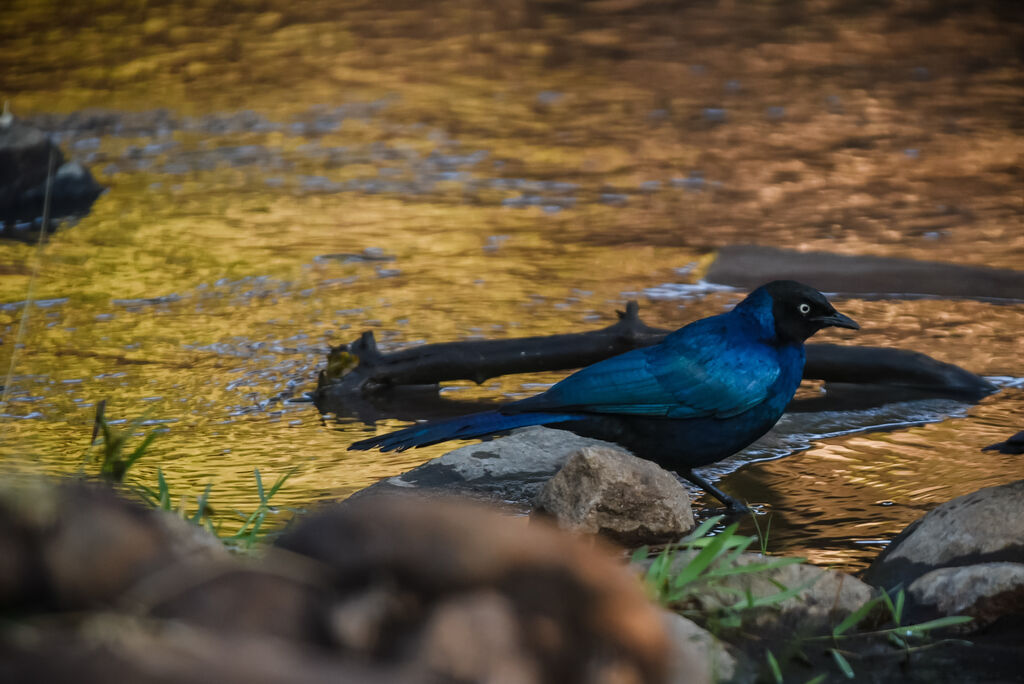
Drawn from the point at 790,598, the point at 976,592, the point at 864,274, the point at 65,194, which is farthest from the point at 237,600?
the point at 65,194

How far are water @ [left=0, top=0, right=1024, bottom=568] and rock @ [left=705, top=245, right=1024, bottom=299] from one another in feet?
0.50

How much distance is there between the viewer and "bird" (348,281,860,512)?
12.3 ft

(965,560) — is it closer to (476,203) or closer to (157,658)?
(157,658)

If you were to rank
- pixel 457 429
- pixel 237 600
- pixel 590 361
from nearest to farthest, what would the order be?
pixel 237 600 < pixel 457 429 < pixel 590 361

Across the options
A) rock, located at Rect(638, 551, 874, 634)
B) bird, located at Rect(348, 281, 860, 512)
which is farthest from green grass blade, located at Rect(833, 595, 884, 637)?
bird, located at Rect(348, 281, 860, 512)

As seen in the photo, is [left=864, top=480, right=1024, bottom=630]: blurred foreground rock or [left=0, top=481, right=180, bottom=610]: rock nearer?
[left=0, top=481, right=180, bottom=610]: rock

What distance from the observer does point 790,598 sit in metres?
2.63

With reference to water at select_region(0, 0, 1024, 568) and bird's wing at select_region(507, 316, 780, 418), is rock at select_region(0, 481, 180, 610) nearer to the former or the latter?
water at select_region(0, 0, 1024, 568)

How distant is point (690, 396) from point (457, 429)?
699mm

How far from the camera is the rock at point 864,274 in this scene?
6.09 metres

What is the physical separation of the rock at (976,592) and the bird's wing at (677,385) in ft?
3.40

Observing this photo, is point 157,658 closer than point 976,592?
Yes

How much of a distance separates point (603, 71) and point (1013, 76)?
3.43m

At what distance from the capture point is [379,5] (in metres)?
14.1
